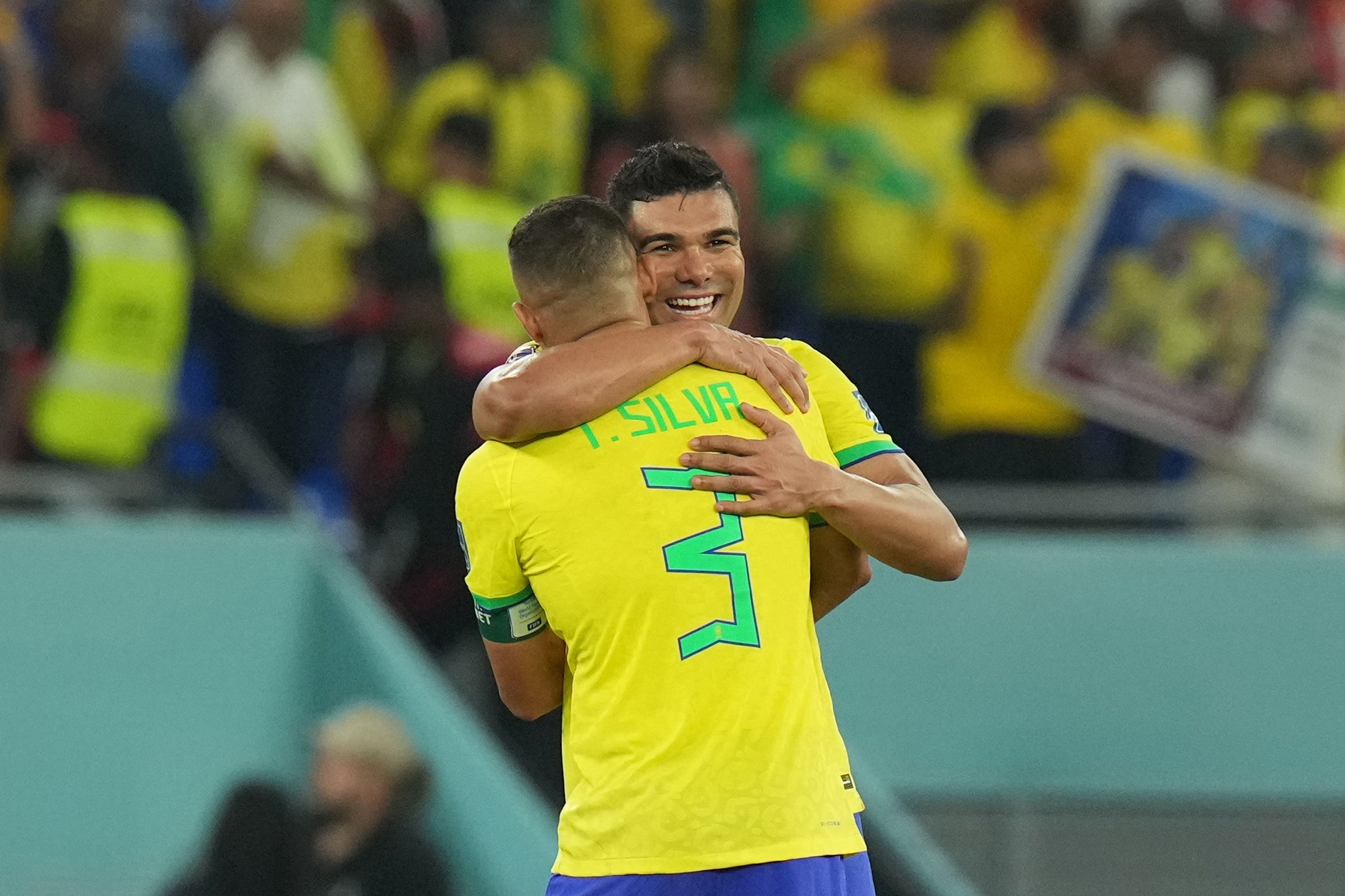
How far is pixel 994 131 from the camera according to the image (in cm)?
708

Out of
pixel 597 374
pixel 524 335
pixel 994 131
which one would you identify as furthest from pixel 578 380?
pixel 994 131

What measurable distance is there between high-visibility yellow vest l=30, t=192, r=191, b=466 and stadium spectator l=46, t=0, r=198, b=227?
0.12 metres

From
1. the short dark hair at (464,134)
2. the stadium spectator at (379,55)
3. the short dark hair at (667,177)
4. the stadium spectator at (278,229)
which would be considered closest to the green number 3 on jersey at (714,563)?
the short dark hair at (667,177)

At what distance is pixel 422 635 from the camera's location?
6.29m

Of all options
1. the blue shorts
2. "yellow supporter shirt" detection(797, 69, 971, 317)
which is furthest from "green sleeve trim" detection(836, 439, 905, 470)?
"yellow supporter shirt" detection(797, 69, 971, 317)

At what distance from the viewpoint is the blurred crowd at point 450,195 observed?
6.03m

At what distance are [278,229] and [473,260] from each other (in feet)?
2.08

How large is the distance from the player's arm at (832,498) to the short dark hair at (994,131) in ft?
14.8

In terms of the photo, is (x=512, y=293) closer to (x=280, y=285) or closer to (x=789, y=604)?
(x=280, y=285)

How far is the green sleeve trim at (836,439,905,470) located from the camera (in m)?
2.80

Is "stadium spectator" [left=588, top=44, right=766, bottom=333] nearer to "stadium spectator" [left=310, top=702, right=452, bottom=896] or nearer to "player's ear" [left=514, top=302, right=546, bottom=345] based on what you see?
"stadium spectator" [left=310, top=702, right=452, bottom=896]

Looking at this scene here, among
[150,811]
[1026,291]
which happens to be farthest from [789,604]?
[1026,291]

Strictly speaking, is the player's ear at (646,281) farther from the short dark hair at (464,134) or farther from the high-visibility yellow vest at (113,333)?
the short dark hair at (464,134)

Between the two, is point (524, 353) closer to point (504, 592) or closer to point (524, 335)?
point (504, 592)
